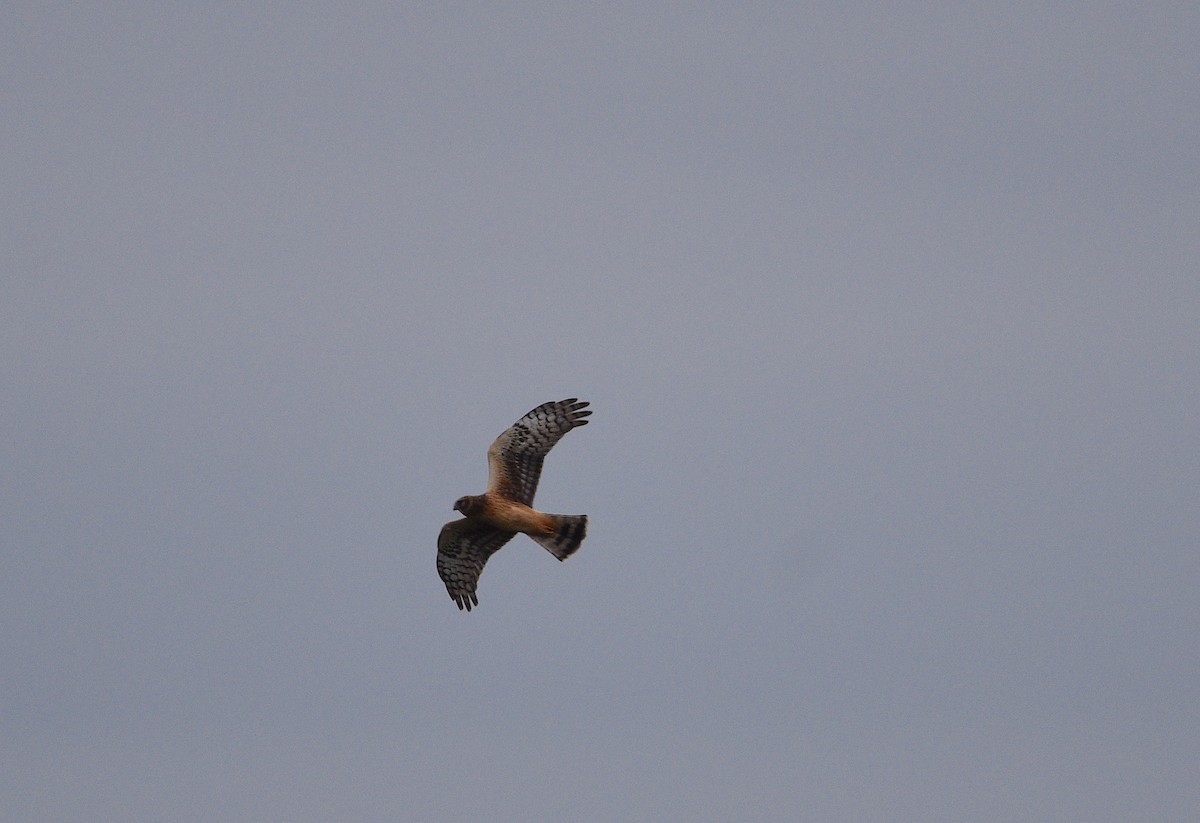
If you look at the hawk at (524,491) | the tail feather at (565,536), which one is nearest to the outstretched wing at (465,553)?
the hawk at (524,491)

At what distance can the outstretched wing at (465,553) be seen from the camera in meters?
22.3

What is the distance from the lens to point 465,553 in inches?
893

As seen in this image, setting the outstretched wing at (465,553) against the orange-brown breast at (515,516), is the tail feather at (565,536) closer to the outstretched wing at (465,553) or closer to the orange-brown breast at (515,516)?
the orange-brown breast at (515,516)

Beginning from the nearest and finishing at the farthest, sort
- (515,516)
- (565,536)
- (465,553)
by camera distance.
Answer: (515,516), (565,536), (465,553)

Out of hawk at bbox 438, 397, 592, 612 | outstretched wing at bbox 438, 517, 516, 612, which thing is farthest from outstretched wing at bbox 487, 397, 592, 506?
outstretched wing at bbox 438, 517, 516, 612

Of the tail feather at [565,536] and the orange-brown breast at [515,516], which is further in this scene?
the tail feather at [565,536]

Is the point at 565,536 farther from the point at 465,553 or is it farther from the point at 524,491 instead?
the point at 465,553

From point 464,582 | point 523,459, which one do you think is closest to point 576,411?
point 523,459

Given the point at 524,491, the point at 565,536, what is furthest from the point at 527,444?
the point at 565,536

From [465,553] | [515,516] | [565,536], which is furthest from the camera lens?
[465,553]

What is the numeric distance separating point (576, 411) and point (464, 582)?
9.88 feet

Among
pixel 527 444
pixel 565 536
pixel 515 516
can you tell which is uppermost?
pixel 527 444

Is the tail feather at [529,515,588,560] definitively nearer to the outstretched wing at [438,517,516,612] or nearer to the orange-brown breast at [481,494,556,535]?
the orange-brown breast at [481,494,556,535]

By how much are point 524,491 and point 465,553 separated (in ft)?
4.61
